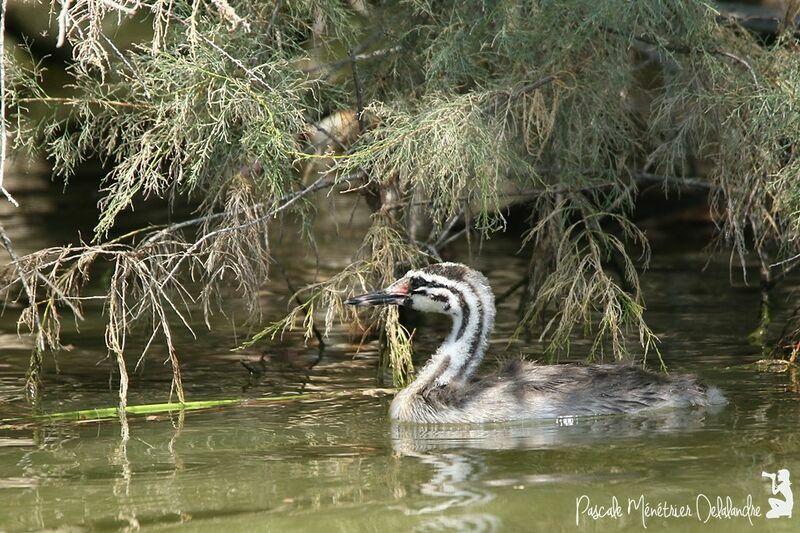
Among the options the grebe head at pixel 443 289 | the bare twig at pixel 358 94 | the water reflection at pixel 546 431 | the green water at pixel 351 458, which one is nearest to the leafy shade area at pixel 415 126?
the bare twig at pixel 358 94

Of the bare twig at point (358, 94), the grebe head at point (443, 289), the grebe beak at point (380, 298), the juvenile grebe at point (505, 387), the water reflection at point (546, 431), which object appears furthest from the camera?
the bare twig at point (358, 94)

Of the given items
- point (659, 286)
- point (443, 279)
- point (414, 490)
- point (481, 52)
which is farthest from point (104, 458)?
point (659, 286)

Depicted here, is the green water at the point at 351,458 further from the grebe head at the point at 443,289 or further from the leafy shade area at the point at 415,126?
the grebe head at the point at 443,289

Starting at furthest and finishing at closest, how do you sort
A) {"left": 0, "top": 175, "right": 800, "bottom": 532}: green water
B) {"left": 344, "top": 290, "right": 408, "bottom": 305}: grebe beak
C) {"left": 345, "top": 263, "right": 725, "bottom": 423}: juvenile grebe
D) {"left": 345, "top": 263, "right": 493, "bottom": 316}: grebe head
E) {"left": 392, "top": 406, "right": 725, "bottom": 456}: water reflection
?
{"left": 345, "top": 263, "right": 493, "bottom": 316}: grebe head
{"left": 344, "top": 290, "right": 408, "bottom": 305}: grebe beak
{"left": 345, "top": 263, "right": 725, "bottom": 423}: juvenile grebe
{"left": 392, "top": 406, "right": 725, "bottom": 456}: water reflection
{"left": 0, "top": 175, "right": 800, "bottom": 532}: green water

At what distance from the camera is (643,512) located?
6992 millimetres

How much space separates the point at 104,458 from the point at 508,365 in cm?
304

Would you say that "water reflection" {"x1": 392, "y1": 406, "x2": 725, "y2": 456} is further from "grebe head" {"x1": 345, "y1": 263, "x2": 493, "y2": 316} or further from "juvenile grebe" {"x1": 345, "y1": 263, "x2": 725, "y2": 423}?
"grebe head" {"x1": 345, "y1": 263, "x2": 493, "y2": 316}

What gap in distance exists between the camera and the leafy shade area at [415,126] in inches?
394

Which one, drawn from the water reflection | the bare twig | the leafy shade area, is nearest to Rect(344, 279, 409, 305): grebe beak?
the leafy shade area

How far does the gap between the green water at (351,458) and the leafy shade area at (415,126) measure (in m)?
0.64

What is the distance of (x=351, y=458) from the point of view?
27.3 ft

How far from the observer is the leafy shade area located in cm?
1001

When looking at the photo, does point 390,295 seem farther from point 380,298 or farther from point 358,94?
point 358,94

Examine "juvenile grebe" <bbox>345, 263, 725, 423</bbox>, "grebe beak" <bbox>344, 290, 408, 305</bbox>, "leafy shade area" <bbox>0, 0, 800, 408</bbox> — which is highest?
"leafy shade area" <bbox>0, 0, 800, 408</bbox>
